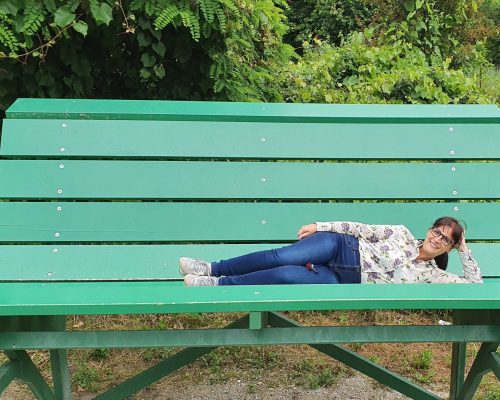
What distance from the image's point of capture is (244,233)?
10.2 feet

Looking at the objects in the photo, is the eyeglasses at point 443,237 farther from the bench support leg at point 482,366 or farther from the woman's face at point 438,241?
the bench support leg at point 482,366

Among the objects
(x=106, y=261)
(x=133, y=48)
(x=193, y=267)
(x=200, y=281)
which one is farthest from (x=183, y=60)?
(x=200, y=281)

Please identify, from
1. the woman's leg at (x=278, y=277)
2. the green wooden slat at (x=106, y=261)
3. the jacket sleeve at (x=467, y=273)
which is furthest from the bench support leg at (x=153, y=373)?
the jacket sleeve at (x=467, y=273)

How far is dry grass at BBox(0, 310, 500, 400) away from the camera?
3.42 m

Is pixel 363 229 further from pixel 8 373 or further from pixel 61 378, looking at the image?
pixel 8 373

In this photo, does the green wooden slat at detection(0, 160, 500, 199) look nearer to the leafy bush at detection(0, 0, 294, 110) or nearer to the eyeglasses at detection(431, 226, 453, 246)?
the eyeglasses at detection(431, 226, 453, 246)

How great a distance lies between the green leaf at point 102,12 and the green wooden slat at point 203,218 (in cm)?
81

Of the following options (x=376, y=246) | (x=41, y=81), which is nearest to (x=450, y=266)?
(x=376, y=246)

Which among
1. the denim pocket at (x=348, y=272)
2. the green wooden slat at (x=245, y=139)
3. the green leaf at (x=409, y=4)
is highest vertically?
the green leaf at (x=409, y=4)

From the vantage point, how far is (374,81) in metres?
4.77

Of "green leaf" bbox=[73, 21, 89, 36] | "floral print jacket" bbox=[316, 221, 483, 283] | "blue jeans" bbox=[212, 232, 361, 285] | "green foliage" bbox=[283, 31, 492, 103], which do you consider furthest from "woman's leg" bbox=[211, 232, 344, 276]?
"green foliage" bbox=[283, 31, 492, 103]

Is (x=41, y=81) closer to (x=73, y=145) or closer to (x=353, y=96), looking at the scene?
(x=73, y=145)

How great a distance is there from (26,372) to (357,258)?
4.29ft

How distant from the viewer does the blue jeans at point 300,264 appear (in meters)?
2.64
